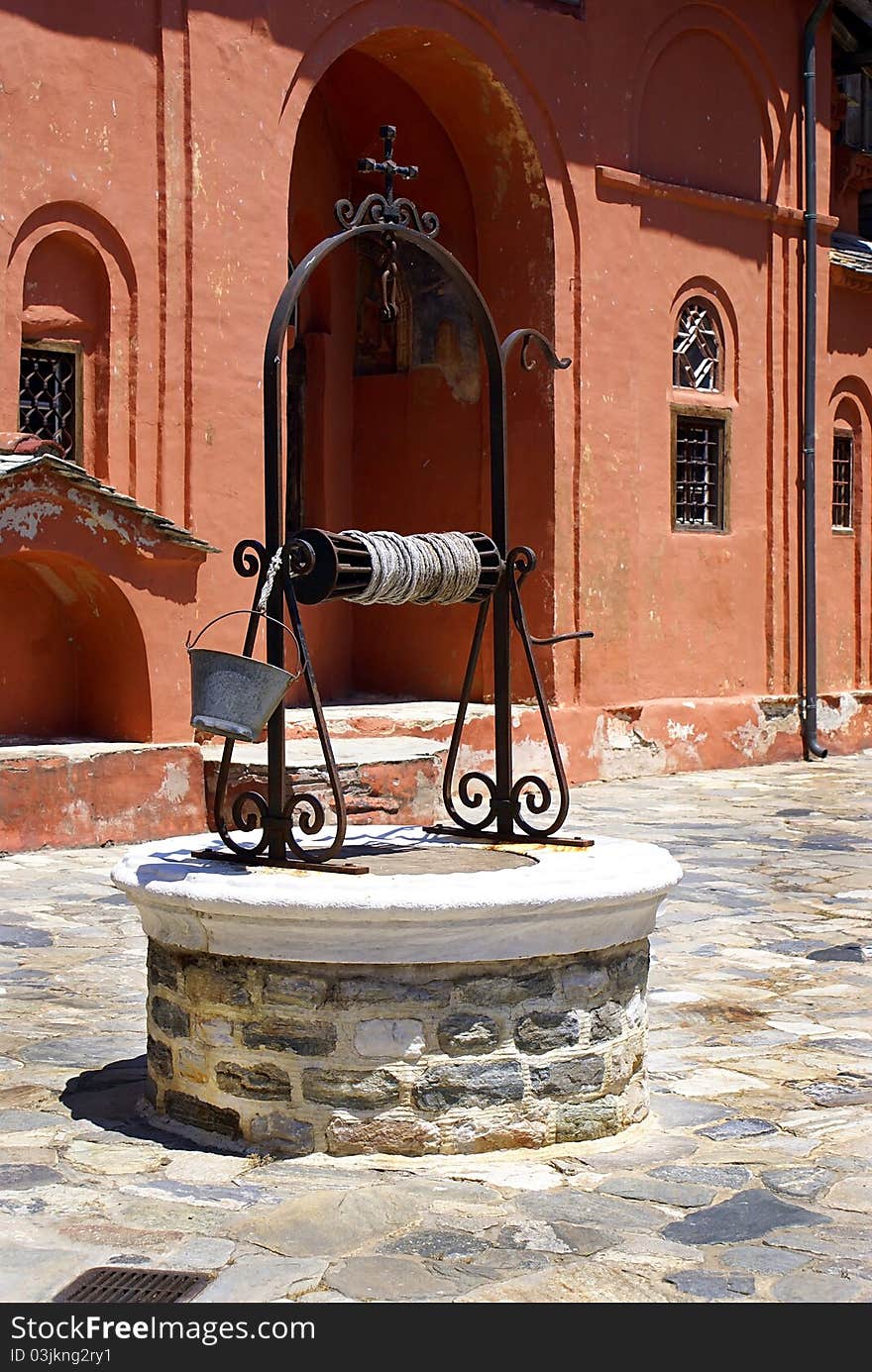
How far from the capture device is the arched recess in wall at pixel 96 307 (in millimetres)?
10734

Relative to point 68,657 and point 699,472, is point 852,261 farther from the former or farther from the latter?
point 68,657

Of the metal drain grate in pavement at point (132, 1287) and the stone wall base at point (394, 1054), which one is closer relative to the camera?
the metal drain grate in pavement at point (132, 1287)

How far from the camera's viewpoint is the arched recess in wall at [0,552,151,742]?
10414mm

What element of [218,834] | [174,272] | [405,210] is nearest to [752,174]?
[174,272]

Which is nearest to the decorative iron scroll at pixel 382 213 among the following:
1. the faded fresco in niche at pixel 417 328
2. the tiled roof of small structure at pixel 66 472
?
the tiled roof of small structure at pixel 66 472

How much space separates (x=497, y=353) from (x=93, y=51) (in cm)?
653

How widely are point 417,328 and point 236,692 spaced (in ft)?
32.5

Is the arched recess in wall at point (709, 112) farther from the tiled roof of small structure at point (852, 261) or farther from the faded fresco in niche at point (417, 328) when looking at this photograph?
the faded fresco in niche at point (417, 328)

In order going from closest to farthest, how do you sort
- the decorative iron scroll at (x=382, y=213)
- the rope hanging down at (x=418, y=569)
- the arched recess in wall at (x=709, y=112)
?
1. the rope hanging down at (x=418, y=569)
2. the decorative iron scroll at (x=382, y=213)
3. the arched recess in wall at (x=709, y=112)

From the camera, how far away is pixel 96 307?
1098cm

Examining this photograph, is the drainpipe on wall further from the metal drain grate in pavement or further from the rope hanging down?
the metal drain grate in pavement

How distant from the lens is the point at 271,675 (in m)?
4.67

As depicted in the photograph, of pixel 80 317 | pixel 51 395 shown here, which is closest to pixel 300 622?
pixel 51 395

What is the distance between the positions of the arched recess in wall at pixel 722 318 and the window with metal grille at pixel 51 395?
5960 millimetres
